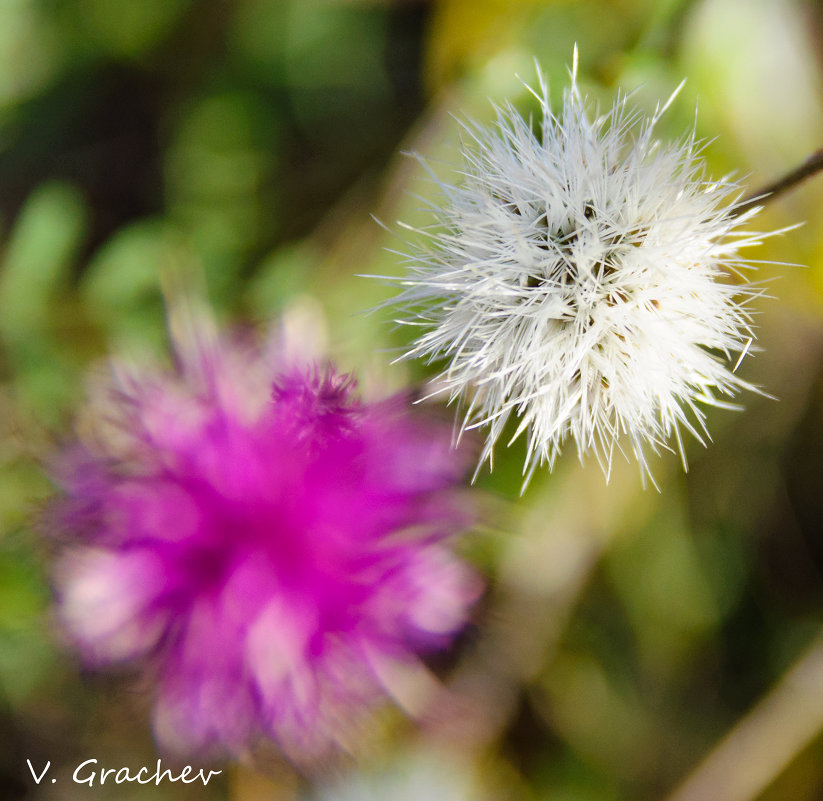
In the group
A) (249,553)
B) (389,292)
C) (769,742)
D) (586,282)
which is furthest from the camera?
(769,742)

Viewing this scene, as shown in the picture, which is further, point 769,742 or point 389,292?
point 769,742

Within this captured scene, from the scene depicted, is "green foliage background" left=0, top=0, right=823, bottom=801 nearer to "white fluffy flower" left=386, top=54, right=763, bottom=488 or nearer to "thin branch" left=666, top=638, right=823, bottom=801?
"thin branch" left=666, top=638, right=823, bottom=801

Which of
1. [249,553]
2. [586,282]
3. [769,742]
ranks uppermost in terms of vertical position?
[586,282]

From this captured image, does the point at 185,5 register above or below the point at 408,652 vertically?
above

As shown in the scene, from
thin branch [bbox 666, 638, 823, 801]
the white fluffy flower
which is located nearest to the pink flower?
the white fluffy flower

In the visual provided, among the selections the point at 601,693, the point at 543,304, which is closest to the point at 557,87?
the point at 543,304

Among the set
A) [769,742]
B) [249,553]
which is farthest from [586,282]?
[769,742]

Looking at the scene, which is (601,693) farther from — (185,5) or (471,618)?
(185,5)

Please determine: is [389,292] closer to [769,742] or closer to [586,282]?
[586,282]
